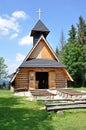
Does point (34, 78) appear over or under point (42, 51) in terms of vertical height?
under

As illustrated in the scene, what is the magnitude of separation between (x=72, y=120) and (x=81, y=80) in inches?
1427

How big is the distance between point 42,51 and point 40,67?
2380mm

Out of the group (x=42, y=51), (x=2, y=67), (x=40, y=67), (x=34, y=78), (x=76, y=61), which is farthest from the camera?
(x=2, y=67)

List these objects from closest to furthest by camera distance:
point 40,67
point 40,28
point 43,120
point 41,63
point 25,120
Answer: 1. point 25,120
2. point 43,120
3. point 40,67
4. point 41,63
5. point 40,28

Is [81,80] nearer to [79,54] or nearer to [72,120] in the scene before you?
[79,54]

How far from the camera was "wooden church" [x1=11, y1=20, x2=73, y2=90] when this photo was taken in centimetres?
3005

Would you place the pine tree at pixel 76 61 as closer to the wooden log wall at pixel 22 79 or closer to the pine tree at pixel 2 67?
the wooden log wall at pixel 22 79

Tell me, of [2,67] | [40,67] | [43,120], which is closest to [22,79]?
[40,67]

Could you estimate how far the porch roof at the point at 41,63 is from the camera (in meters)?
29.9

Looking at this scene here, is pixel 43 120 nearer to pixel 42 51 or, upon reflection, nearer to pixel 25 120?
pixel 25 120

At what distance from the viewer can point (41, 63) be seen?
3073 centimetres

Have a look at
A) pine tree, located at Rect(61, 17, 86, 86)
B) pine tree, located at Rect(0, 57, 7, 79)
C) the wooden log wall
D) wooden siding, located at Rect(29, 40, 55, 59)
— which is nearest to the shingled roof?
wooden siding, located at Rect(29, 40, 55, 59)

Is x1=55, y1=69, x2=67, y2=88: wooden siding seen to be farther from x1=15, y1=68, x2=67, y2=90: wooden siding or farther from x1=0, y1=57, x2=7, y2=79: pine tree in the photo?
x1=0, y1=57, x2=7, y2=79: pine tree

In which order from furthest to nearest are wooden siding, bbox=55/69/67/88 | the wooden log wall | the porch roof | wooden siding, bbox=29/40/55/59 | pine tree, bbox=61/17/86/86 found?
pine tree, bbox=61/17/86/86 → wooden siding, bbox=29/40/55/59 → wooden siding, bbox=55/69/67/88 → the wooden log wall → the porch roof
